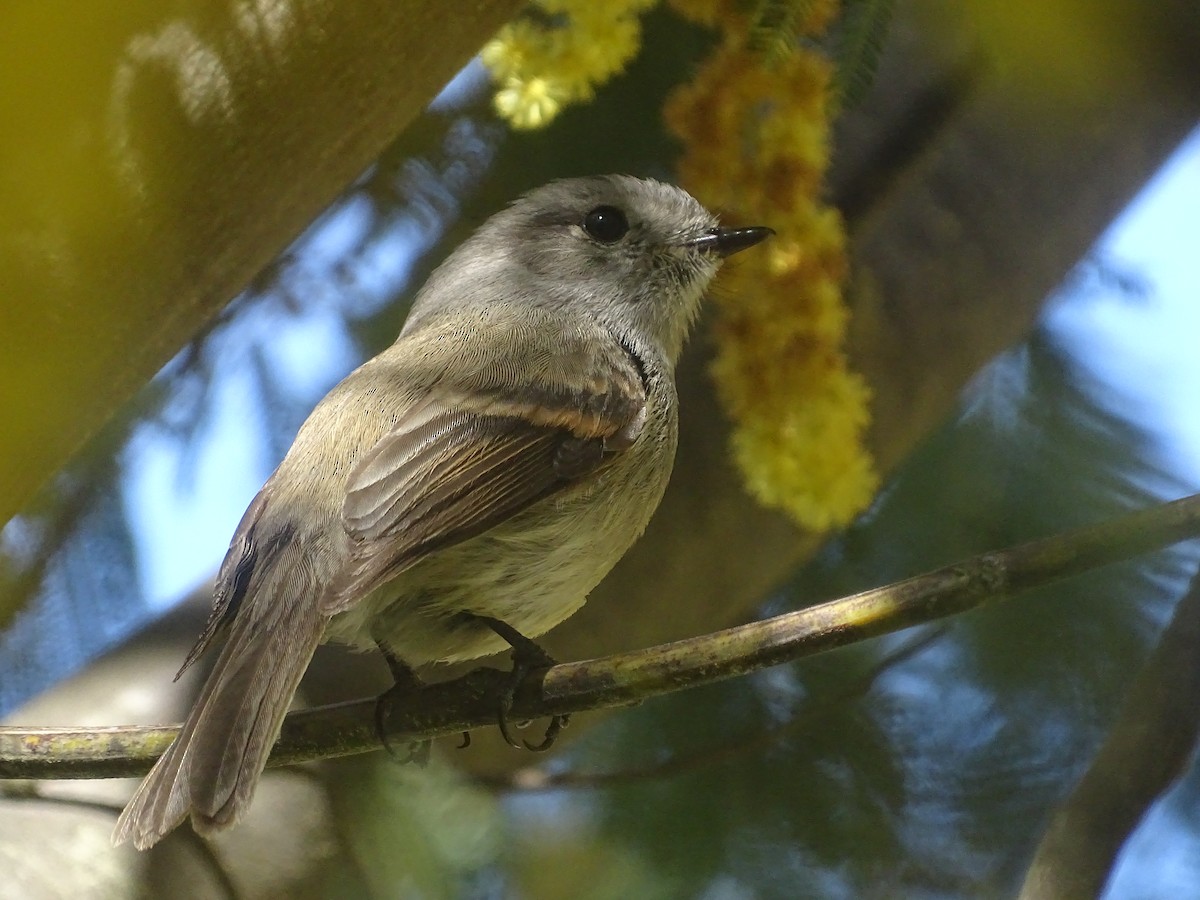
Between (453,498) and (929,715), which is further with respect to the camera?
(929,715)

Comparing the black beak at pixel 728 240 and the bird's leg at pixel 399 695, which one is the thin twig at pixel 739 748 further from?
the black beak at pixel 728 240

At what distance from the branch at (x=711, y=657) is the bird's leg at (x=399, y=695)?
29mm

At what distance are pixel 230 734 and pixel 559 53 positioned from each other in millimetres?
938

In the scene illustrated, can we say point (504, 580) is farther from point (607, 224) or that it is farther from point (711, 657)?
point (607, 224)

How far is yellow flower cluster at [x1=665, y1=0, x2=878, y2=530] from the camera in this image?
1691mm

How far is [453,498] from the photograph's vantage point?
1.50 meters

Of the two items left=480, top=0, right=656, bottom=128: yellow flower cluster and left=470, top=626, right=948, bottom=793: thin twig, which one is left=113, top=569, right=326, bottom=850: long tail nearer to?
left=480, top=0, right=656, bottom=128: yellow flower cluster

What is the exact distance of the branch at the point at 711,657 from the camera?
3.86 feet

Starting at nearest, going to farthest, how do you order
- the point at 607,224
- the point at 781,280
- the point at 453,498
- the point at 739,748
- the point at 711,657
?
the point at 711,657, the point at 453,498, the point at 781,280, the point at 607,224, the point at 739,748

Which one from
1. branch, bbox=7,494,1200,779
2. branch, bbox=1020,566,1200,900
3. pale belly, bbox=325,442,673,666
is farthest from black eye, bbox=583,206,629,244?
branch, bbox=1020,566,1200,900

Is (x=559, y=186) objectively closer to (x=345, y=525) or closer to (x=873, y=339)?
(x=873, y=339)

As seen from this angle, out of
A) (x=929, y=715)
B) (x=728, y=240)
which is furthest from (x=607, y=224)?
(x=929, y=715)

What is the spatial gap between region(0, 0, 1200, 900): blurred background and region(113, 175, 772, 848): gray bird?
0.29 meters

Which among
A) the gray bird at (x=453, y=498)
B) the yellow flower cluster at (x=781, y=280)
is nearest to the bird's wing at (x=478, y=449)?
the gray bird at (x=453, y=498)
